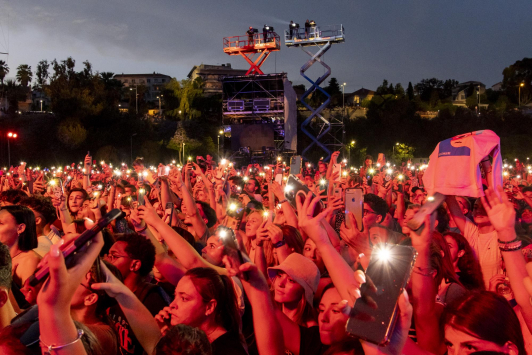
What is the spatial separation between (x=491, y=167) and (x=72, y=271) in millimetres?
2256

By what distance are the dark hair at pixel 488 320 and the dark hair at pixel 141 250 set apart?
215cm

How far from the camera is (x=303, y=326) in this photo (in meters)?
2.89

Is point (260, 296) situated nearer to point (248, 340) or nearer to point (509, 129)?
point (248, 340)

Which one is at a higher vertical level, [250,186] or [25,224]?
[25,224]

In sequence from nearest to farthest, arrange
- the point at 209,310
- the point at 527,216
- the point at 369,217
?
1. the point at 209,310
2. the point at 369,217
3. the point at 527,216

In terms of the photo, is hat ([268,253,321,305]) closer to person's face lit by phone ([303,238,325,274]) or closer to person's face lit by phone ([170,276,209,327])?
person's face lit by phone ([170,276,209,327])

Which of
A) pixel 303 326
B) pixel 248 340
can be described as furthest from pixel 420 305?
pixel 248 340

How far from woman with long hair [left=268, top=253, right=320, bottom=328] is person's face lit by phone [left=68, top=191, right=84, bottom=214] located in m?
4.78

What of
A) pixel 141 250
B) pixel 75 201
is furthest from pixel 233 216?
pixel 75 201

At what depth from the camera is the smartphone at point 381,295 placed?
1562 mm

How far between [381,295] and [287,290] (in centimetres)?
130

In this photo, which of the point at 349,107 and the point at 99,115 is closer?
the point at 99,115

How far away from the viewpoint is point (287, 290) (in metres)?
2.87

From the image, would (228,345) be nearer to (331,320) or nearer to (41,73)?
(331,320)
